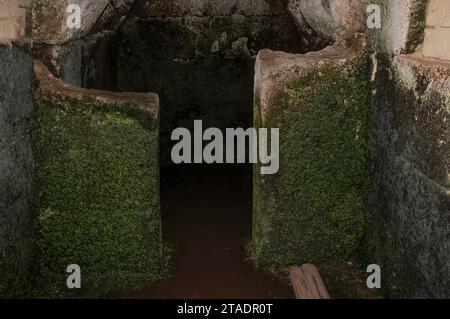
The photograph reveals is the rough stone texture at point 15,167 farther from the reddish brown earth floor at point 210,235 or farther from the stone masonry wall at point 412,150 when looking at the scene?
the stone masonry wall at point 412,150

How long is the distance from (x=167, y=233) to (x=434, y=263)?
2624mm

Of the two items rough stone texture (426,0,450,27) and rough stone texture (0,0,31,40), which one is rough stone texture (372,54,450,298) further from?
rough stone texture (0,0,31,40)

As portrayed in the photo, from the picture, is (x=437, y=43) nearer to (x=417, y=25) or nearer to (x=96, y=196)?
(x=417, y=25)

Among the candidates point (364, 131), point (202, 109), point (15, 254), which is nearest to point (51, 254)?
point (15, 254)

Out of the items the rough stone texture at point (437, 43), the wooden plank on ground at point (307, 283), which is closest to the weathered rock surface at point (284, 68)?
the rough stone texture at point (437, 43)

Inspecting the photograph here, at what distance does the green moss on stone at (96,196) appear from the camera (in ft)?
12.2

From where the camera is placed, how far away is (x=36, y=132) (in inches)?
148

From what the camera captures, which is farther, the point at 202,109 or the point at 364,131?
the point at 202,109

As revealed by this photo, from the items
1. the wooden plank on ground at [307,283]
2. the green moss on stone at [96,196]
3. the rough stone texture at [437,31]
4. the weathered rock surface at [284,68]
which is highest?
the rough stone texture at [437,31]

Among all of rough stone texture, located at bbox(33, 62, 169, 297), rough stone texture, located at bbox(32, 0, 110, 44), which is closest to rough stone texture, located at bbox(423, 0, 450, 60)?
rough stone texture, located at bbox(33, 62, 169, 297)

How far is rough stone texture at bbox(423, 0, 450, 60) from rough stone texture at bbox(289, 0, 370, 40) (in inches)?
27.5

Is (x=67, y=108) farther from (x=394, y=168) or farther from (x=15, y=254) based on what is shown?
(x=394, y=168)

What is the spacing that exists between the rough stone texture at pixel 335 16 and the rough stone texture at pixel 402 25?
0.95 ft

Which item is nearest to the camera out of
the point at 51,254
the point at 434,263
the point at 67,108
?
the point at 434,263
